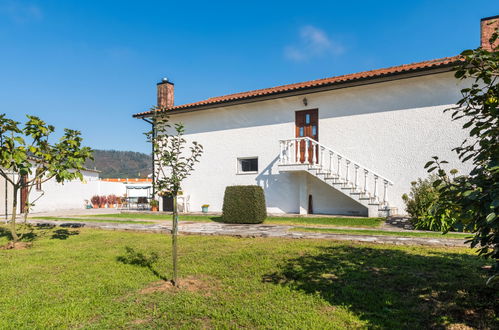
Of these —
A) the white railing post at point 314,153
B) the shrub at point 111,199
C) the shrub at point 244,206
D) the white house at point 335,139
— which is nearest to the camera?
the shrub at point 244,206

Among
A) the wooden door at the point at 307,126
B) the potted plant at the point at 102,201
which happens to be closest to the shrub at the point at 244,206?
the wooden door at the point at 307,126

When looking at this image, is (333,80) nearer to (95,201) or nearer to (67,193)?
(67,193)

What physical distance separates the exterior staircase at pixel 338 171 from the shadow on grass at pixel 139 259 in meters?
7.35

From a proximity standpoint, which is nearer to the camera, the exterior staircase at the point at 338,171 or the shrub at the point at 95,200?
the exterior staircase at the point at 338,171

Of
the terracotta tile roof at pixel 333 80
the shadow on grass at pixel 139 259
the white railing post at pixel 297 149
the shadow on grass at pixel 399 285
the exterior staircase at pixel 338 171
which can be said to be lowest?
the shadow on grass at pixel 139 259

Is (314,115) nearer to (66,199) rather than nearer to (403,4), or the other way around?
(403,4)

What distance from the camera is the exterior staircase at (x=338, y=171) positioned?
10.7 m

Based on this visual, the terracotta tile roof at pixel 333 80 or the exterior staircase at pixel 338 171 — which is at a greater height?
the terracotta tile roof at pixel 333 80

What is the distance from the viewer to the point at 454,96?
10234 millimetres

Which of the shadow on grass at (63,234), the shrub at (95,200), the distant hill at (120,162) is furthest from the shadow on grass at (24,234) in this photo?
the distant hill at (120,162)

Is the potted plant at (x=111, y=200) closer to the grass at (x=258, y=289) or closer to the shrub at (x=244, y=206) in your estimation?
the shrub at (x=244, y=206)

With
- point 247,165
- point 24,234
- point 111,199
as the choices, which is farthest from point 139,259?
point 111,199

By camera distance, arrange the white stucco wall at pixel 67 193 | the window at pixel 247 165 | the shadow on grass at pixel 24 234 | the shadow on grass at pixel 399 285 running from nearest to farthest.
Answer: the shadow on grass at pixel 399 285 < the shadow on grass at pixel 24 234 < the window at pixel 247 165 < the white stucco wall at pixel 67 193

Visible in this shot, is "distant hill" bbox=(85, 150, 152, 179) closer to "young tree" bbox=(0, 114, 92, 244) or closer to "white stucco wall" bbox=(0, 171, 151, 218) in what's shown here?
"white stucco wall" bbox=(0, 171, 151, 218)
